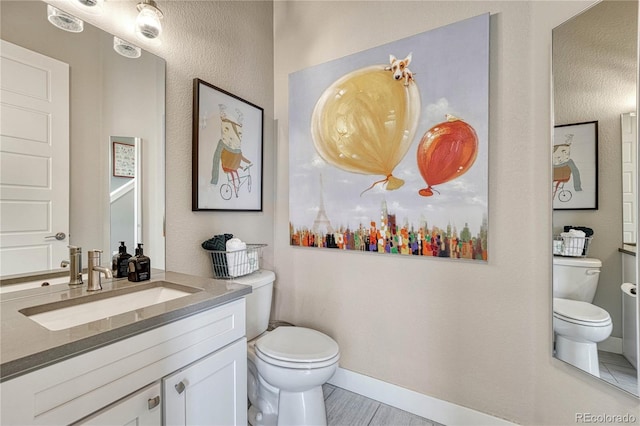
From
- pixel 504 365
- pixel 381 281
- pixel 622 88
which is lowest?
pixel 504 365

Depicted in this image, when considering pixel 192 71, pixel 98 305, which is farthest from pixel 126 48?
pixel 98 305

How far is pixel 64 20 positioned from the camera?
1.07 metres

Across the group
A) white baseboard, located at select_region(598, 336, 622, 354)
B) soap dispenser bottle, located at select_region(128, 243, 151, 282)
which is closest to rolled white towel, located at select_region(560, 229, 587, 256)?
white baseboard, located at select_region(598, 336, 622, 354)

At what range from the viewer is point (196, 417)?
3.02 feet

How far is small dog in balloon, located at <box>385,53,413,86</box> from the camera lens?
5.19ft

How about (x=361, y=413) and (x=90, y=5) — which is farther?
(x=361, y=413)

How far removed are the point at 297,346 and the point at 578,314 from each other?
4.24 feet

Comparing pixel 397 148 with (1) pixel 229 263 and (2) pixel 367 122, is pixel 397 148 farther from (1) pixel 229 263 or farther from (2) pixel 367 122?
(1) pixel 229 263

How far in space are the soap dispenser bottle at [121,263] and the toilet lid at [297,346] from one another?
0.73 m

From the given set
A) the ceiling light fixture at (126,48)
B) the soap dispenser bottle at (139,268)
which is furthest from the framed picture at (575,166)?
the ceiling light fixture at (126,48)

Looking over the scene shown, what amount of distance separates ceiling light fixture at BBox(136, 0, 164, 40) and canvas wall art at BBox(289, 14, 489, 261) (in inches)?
35.6

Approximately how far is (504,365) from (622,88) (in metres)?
1.31

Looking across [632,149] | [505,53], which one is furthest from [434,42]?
[632,149]

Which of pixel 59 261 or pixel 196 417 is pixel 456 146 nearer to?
pixel 196 417
